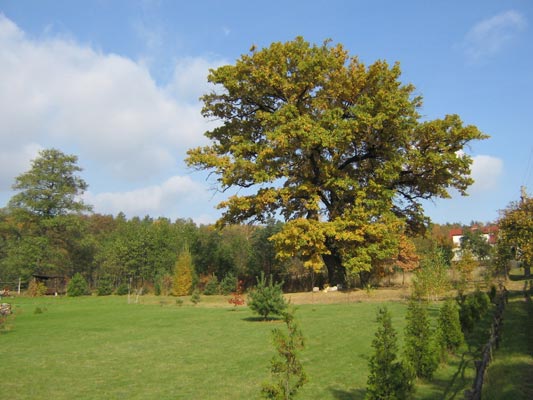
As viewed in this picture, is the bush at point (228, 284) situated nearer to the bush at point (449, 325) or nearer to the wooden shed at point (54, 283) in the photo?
the wooden shed at point (54, 283)

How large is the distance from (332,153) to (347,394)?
70.3ft

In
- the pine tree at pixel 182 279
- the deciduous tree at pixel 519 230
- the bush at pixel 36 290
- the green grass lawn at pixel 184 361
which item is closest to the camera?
the green grass lawn at pixel 184 361

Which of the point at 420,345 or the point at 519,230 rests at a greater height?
the point at 519,230

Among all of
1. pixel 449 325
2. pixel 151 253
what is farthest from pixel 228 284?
pixel 449 325

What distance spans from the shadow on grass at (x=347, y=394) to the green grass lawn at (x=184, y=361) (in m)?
0.02

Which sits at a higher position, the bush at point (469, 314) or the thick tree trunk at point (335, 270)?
the thick tree trunk at point (335, 270)

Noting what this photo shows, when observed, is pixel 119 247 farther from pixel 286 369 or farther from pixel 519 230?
pixel 286 369

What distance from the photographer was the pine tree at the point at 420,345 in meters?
7.89

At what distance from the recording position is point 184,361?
10.4 m

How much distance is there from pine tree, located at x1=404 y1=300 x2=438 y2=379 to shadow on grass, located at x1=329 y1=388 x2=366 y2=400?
1.10 m

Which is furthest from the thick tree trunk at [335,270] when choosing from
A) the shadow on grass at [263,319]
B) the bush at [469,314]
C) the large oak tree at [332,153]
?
the bush at [469,314]

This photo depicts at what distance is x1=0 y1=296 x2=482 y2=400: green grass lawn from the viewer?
25.7ft

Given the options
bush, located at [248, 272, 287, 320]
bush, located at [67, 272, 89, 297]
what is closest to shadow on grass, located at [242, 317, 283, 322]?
bush, located at [248, 272, 287, 320]

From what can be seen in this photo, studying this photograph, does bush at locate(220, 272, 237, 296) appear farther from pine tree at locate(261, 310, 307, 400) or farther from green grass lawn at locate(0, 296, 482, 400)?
pine tree at locate(261, 310, 307, 400)
